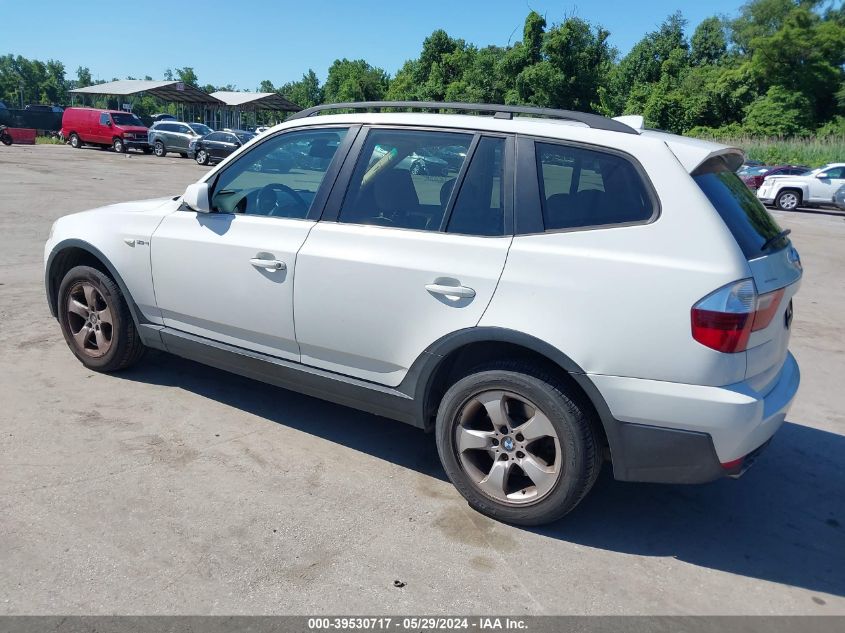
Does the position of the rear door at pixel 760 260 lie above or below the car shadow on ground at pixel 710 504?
above

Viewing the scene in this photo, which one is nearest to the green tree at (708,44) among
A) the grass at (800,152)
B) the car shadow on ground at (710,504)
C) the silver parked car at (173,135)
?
the grass at (800,152)

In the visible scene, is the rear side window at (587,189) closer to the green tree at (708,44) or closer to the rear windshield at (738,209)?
the rear windshield at (738,209)

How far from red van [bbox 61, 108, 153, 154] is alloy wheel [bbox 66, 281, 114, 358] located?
3503 centimetres

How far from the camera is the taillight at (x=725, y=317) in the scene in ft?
9.46

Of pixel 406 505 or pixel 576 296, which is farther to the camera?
pixel 406 505

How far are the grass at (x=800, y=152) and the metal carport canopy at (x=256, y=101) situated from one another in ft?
106

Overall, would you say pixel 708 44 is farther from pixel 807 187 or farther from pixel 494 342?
pixel 494 342

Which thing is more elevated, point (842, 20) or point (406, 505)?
point (842, 20)

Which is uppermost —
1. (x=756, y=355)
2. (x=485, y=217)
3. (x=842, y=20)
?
(x=842, y=20)

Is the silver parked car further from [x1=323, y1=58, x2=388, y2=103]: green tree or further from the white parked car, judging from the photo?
[x1=323, y1=58, x2=388, y2=103]: green tree

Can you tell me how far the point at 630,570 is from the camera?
3176 mm

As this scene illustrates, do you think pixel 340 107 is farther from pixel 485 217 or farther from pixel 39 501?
pixel 39 501
